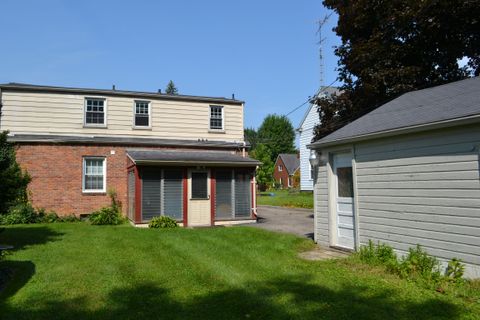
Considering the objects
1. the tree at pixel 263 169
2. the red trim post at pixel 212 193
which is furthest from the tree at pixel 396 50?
the tree at pixel 263 169

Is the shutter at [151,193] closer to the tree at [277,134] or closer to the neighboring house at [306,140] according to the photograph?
the neighboring house at [306,140]

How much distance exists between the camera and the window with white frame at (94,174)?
17422mm

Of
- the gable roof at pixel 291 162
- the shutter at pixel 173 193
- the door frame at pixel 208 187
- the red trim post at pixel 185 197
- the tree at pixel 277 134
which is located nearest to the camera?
the shutter at pixel 173 193

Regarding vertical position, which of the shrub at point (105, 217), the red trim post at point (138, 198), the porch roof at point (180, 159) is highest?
the porch roof at point (180, 159)

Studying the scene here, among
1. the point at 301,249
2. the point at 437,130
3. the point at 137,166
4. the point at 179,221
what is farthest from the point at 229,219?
the point at 437,130

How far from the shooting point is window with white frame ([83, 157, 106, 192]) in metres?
17.4

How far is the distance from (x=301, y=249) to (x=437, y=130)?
458 cm

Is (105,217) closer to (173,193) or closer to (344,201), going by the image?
(173,193)

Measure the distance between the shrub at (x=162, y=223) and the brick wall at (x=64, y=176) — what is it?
310 centimetres

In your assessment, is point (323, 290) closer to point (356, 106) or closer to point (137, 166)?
point (137, 166)

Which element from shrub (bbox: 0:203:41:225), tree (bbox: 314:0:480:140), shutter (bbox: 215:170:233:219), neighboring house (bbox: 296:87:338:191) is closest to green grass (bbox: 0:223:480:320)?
shutter (bbox: 215:170:233:219)

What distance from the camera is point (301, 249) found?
33.5 ft

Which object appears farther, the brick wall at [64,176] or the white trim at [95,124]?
the white trim at [95,124]

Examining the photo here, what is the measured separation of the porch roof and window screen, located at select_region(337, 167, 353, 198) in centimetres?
676
